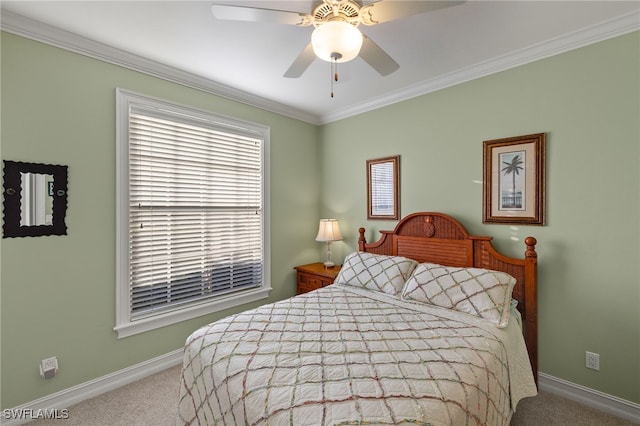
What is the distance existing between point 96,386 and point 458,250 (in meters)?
3.07

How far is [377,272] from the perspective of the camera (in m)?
2.60

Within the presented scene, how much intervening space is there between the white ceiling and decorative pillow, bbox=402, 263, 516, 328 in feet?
5.54

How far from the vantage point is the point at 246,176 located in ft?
10.5

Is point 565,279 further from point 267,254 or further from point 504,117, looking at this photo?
point 267,254

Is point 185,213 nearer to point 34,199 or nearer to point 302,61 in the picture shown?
point 34,199

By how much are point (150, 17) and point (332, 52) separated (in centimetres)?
132

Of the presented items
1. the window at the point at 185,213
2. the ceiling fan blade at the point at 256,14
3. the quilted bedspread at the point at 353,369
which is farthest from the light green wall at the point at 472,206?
the ceiling fan blade at the point at 256,14

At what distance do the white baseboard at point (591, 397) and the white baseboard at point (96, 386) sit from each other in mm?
3044

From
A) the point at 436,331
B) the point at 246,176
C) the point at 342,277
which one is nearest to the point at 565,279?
the point at 436,331

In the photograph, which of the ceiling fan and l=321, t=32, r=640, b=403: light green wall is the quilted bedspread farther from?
the ceiling fan

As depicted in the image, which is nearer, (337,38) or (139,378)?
(337,38)

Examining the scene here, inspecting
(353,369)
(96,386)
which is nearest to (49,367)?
(96,386)

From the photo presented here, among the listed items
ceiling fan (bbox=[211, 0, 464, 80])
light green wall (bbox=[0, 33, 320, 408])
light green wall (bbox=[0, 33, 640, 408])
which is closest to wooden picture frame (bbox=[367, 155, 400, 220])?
light green wall (bbox=[0, 33, 640, 408])

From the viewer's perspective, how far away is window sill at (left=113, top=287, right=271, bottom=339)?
7.84 ft
